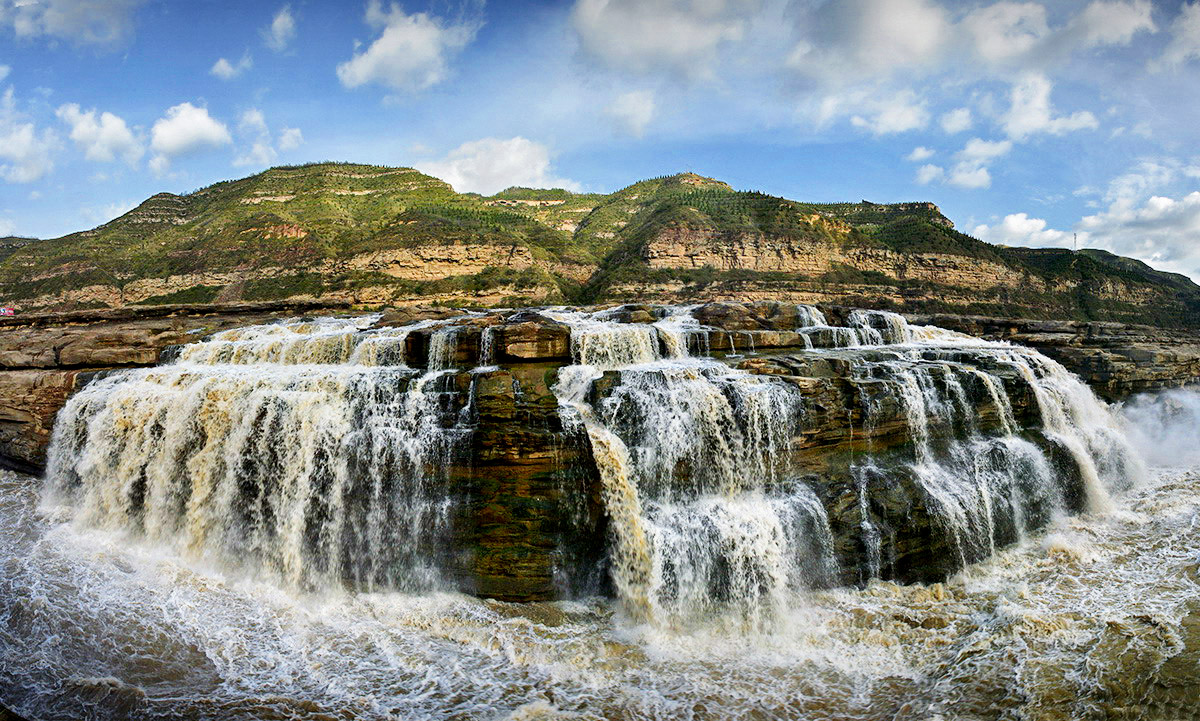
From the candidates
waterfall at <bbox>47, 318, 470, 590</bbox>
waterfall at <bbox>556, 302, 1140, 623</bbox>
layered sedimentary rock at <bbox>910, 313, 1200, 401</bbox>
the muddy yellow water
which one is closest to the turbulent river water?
the muddy yellow water

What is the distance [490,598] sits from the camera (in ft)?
34.0

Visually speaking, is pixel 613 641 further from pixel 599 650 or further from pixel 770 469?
pixel 770 469

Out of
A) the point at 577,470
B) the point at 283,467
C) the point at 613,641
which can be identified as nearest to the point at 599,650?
the point at 613,641

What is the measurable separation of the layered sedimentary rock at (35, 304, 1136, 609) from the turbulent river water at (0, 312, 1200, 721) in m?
0.24

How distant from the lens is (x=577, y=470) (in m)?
11.0

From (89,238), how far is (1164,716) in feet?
303

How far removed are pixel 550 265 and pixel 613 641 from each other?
5343cm

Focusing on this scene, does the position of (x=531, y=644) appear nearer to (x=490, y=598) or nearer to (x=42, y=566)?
(x=490, y=598)

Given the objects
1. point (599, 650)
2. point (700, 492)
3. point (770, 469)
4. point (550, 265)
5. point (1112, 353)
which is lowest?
point (599, 650)

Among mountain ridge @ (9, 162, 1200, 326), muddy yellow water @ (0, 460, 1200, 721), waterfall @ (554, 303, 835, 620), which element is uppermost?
mountain ridge @ (9, 162, 1200, 326)

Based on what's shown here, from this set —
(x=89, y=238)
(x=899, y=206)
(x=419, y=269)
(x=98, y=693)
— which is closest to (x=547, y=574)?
(x=98, y=693)

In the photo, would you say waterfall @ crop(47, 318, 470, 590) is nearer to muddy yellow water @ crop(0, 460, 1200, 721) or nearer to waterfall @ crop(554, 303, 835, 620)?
muddy yellow water @ crop(0, 460, 1200, 721)

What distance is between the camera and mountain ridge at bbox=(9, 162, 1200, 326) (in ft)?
171

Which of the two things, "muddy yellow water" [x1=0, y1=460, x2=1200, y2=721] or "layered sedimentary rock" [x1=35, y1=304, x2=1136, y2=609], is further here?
"layered sedimentary rock" [x1=35, y1=304, x2=1136, y2=609]
